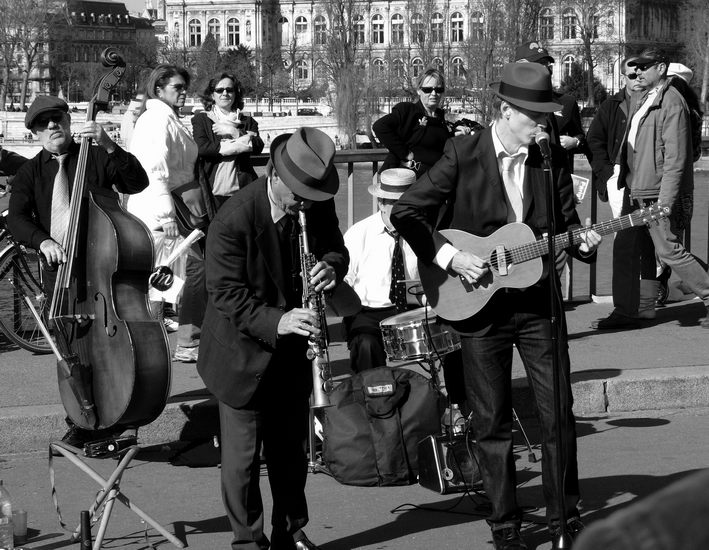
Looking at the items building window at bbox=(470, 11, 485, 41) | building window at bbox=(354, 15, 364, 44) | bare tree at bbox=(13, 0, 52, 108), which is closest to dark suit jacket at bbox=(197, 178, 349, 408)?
building window at bbox=(470, 11, 485, 41)

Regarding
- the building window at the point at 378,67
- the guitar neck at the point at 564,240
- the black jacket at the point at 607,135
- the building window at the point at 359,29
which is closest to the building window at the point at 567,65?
the building window at the point at 378,67

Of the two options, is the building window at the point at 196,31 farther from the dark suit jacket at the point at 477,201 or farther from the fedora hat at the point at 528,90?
the fedora hat at the point at 528,90

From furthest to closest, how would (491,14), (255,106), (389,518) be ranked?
(255,106), (491,14), (389,518)

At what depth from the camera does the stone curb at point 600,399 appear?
6.43 metres

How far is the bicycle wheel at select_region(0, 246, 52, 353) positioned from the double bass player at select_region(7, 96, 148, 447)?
1394 millimetres

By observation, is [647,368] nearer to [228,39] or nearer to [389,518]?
[389,518]

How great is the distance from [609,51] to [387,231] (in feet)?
331

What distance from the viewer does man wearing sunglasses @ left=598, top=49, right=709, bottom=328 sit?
809 centimetres

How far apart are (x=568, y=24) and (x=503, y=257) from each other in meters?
106

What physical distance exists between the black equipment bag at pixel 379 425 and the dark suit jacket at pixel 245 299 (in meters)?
1.35

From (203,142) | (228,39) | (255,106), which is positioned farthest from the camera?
(228,39)

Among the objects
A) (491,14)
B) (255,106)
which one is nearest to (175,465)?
(491,14)

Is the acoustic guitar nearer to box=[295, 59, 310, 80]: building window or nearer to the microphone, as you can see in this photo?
the microphone

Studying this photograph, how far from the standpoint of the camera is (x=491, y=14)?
84.2m
